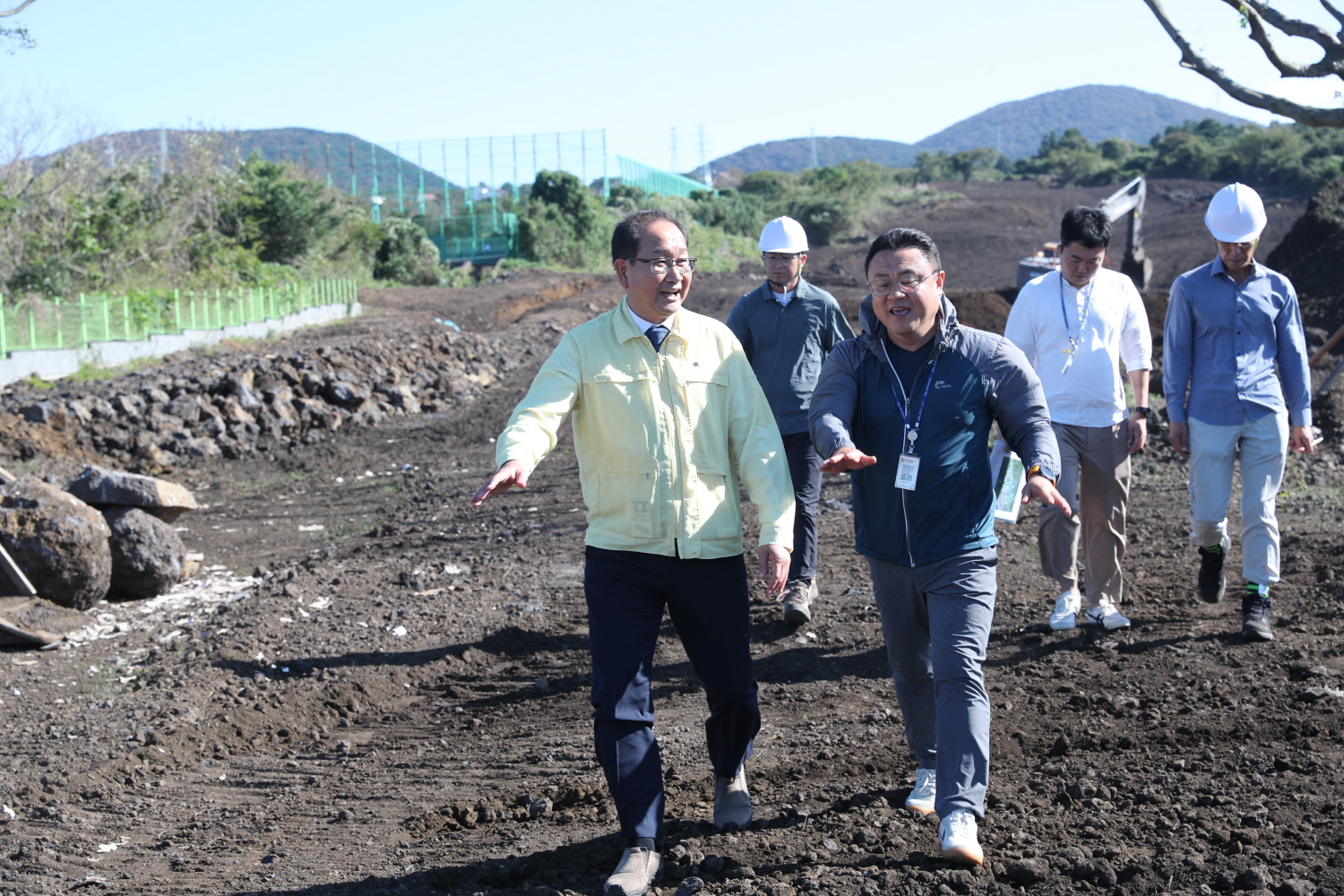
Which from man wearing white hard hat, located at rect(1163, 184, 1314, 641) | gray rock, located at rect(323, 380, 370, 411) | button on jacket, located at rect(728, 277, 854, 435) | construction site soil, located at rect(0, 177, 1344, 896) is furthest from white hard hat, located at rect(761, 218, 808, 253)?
gray rock, located at rect(323, 380, 370, 411)

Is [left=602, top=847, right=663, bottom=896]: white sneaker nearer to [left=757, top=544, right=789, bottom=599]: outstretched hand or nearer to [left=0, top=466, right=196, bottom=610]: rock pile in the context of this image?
[left=757, top=544, right=789, bottom=599]: outstretched hand

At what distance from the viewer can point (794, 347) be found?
6027 mm

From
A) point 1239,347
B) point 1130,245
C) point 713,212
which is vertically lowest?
point 1239,347

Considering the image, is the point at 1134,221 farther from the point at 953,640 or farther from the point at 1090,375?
the point at 953,640

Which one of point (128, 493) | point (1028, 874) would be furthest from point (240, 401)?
point (1028, 874)

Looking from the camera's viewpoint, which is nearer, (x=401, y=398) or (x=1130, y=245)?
(x=401, y=398)

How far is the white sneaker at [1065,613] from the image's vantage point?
586 centimetres

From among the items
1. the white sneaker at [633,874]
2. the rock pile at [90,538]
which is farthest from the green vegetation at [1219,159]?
the white sneaker at [633,874]

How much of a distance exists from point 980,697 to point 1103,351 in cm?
273

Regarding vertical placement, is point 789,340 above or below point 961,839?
above

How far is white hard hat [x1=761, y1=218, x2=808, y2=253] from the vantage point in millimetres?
6000

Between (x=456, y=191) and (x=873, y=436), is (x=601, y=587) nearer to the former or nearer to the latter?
(x=873, y=436)

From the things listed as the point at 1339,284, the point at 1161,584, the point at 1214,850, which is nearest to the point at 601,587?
the point at 1214,850

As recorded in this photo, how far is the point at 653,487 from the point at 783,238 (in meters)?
2.90
